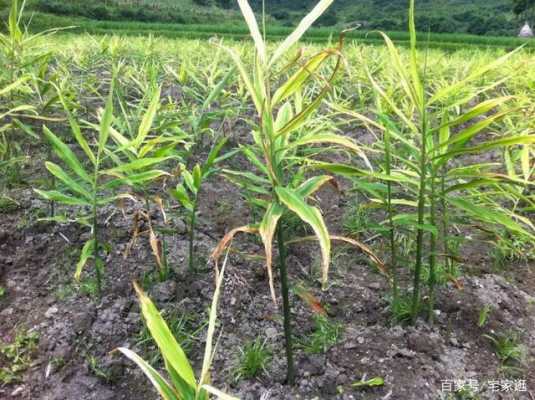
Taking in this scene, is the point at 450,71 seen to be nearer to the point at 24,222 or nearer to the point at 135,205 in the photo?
the point at 135,205

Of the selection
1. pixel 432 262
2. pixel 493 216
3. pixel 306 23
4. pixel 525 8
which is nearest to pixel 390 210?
pixel 432 262

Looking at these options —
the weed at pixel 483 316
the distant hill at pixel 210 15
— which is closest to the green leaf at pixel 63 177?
the weed at pixel 483 316

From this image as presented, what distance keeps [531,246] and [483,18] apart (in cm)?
2950

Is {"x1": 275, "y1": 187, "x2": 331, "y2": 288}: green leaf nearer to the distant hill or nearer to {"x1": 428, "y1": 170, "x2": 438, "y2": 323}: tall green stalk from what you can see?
{"x1": 428, "y1": 170, "x2": 438, "y2": 323}: tall green stalk

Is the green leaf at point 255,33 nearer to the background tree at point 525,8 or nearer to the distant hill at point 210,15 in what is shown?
the distant hill at point 210,15

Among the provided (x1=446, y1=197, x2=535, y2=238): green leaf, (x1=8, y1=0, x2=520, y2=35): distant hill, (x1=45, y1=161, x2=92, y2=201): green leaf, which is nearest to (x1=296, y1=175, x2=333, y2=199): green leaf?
(x1=446, y1=197, x2=535, y2=238): green leaf

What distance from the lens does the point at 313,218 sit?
0.68m

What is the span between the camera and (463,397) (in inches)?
38.3

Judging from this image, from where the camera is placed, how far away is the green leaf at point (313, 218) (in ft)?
2.10

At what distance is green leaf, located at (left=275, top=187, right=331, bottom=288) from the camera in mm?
640

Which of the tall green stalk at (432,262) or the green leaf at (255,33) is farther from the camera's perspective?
the tall green stalk at (432,262)

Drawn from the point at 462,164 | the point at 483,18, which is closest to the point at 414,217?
the point at 462,164

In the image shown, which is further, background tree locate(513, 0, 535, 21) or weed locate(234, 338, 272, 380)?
background tree locate(513, 0, 535, 21)

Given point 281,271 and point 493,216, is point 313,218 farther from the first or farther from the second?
point 493,216
